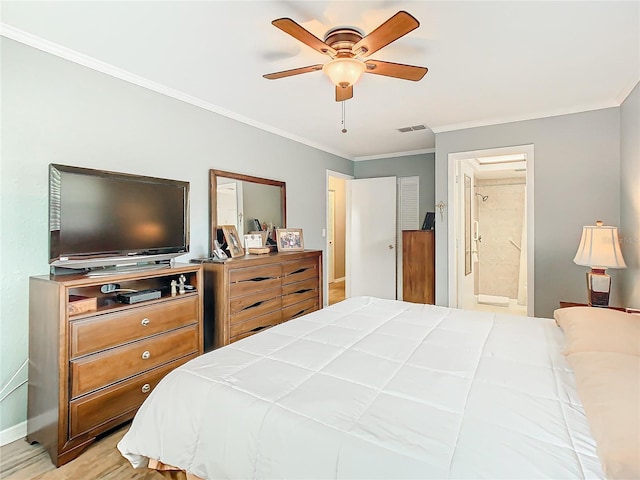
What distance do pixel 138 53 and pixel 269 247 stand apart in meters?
2.12

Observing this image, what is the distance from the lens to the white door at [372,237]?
5461 millimetres

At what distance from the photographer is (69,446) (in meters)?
1.89

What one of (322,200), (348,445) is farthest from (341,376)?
(322,200)

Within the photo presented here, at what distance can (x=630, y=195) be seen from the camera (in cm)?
296

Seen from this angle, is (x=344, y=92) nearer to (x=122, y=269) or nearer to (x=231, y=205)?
(x=231, y=205)

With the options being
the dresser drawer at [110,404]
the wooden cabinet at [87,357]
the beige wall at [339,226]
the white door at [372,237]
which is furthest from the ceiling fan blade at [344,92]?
the beige wall at [339,226]

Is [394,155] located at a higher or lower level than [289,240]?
higher

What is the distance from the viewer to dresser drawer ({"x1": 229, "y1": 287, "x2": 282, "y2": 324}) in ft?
9.67

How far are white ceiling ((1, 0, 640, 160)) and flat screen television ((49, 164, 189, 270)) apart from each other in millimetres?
811

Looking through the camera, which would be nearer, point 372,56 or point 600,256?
point 372,56

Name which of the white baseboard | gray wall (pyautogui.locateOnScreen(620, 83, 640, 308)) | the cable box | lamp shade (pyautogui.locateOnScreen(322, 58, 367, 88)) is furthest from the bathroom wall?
the white baseboard

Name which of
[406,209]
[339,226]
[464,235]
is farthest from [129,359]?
[339,226]

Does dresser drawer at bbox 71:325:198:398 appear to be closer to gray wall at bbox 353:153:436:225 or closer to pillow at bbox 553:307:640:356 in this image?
pillow at bbox 553:307:640:356

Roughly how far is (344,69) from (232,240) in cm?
193
